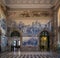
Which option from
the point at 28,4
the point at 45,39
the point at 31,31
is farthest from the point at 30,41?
the point at 28,4

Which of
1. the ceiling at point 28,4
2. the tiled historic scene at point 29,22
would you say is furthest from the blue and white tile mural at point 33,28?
the ceiling at point 28,4

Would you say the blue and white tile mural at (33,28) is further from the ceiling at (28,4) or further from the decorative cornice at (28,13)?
the ceiling at (28,4)

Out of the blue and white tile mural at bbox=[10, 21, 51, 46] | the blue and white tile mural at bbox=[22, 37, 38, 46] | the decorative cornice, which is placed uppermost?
the decorative cornice

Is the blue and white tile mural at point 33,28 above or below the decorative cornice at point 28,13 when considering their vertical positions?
below

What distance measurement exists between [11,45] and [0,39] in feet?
21.6

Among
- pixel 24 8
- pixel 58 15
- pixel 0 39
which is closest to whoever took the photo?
pixel 0 39

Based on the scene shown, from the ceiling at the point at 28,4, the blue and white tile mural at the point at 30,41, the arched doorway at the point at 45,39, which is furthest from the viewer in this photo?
the arched doorway at the point at 45,39

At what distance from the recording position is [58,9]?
34875 mm

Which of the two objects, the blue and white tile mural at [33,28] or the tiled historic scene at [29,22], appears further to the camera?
the blue and white tile mural at [33,28]

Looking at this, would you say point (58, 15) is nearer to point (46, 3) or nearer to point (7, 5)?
point (46, 3)

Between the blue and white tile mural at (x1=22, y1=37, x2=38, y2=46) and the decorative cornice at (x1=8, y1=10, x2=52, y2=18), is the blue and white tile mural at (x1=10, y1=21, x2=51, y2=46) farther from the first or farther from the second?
the decorative cornice at (x1=8, y1=10, x2=52, y2=18)

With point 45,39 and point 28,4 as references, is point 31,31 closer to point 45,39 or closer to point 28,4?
point 45,39

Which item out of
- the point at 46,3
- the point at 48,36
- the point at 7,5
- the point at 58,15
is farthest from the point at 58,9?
the point at 7,5

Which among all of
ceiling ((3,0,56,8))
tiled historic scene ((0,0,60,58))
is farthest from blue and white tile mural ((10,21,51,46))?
ceiling ((3,0,56,8))
